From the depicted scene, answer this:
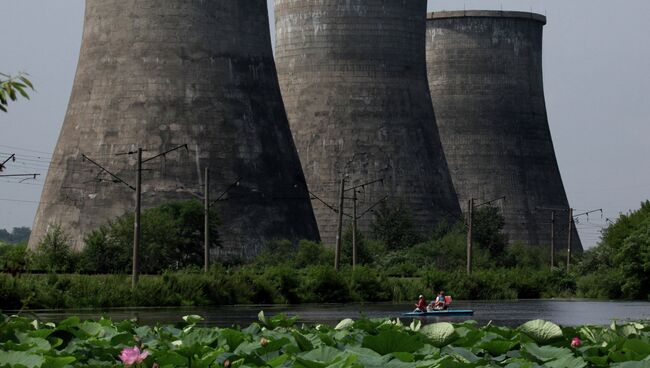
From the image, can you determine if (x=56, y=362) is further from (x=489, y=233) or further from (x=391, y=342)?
(x=489, y=233)

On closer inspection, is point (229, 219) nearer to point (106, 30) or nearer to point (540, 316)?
point (106, 30)

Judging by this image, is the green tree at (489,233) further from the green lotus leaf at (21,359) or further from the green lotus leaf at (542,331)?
the green lotus leaf at (21,359)

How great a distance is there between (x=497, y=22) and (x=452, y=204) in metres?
11.1

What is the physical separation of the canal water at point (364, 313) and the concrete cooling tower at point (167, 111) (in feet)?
43.9

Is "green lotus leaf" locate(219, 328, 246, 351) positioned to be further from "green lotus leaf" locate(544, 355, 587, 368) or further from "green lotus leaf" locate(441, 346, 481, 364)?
"green lotus leaf" locate(544, 355, 587, 368)

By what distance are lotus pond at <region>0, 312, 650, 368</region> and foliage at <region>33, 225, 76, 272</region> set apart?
32950mm

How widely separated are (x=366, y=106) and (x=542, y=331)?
48417 mm

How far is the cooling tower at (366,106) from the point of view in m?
59.2

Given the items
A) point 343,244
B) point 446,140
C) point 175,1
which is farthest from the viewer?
point 446,140

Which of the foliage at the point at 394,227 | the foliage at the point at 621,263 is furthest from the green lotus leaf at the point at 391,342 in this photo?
the foliage at the point at 394,227

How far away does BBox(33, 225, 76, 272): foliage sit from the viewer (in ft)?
146

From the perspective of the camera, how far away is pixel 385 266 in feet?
176

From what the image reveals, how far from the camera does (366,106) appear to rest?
59312 millimetres

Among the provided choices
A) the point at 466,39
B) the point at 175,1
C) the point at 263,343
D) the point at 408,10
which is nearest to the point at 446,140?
the point at 466,39
